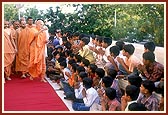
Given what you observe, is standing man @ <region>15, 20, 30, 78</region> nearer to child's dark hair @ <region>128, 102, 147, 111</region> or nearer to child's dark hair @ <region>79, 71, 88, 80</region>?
child's dark hair @ <region>79, 71, 88, 80</region>

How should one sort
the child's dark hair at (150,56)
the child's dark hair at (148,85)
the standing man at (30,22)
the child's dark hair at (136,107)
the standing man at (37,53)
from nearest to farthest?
the child's dark hair at (148,85) < the child's dark hair at (136,107) < the child's dark hair at (150,56) < the standing man at (30,22) < the standing man at (37,53)

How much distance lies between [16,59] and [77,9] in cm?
160

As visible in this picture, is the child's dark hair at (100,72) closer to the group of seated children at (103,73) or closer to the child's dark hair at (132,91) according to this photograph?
the group of seated children at (103,73)

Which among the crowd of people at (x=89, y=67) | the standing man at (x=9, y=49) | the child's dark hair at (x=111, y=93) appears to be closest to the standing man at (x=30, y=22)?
the crowd of people at (x=89, y=67)

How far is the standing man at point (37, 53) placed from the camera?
4.84 metres

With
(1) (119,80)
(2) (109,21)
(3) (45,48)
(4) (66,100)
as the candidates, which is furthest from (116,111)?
(3) (45,48)

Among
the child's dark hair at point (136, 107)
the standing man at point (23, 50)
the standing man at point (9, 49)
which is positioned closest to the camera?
the child's dark hair at point (136, 107)

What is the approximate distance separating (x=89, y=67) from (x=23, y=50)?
1289 millimetres

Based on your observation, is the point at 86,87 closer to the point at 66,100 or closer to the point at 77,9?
the point at 66,100

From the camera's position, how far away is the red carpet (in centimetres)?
408

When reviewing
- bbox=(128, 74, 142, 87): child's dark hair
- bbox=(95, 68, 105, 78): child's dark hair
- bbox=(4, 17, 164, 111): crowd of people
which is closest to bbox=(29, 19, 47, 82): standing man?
bbox=(4, 17, 164, 111): crowd of people

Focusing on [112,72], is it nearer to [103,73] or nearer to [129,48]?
[103,73]

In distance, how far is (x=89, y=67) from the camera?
13.9ft

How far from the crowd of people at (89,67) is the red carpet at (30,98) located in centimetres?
14
